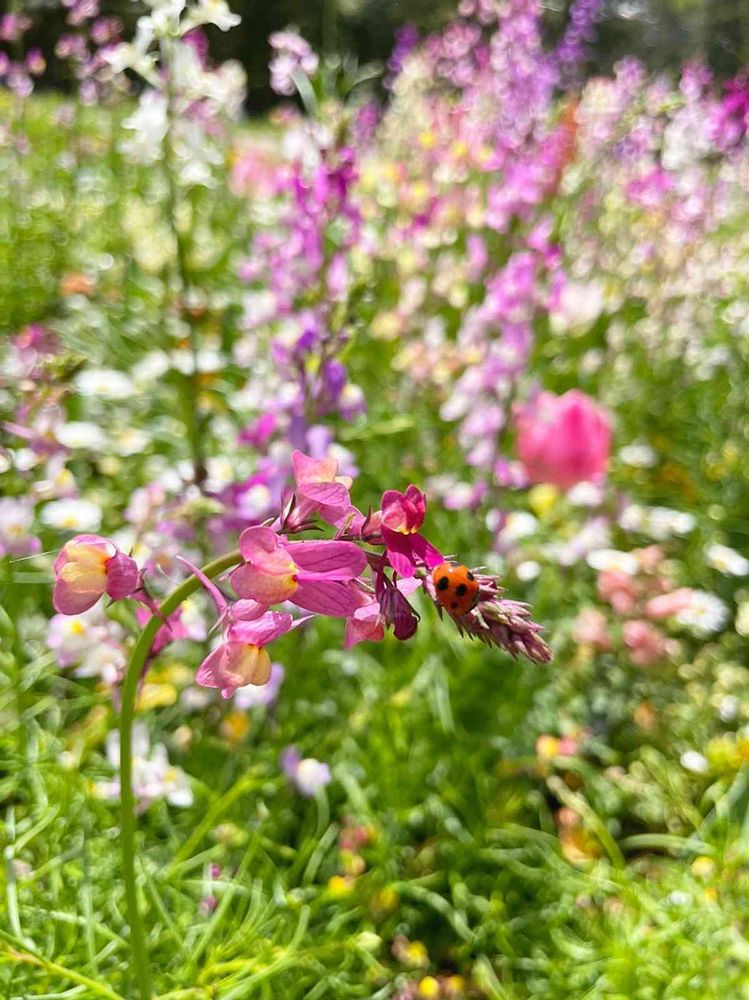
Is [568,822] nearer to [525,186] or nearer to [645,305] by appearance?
[525,186]

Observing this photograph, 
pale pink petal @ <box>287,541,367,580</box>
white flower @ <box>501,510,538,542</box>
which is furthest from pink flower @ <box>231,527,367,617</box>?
white flower @ <box>501,510,538,542</box>

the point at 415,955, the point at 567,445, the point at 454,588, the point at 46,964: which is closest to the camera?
the point at 454,588

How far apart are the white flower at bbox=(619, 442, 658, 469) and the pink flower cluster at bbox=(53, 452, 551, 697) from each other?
6.83 ft

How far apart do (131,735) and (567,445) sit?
1.15 metres

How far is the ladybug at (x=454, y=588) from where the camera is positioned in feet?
1.64

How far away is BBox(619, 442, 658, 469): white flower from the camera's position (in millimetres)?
2508

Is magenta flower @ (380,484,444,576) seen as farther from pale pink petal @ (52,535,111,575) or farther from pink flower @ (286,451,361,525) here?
pale pink petal @ (52,535,111,575)

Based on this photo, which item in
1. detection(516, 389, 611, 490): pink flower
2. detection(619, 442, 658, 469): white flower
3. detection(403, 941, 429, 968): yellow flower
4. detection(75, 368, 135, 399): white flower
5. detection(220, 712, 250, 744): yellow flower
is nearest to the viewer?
detection(403, 941, 429, 968): yellow flower

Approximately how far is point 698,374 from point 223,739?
2.13 meters

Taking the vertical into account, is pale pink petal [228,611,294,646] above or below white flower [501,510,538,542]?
above

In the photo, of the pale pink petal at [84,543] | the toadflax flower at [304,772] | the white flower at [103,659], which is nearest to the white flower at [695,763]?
the toadflax flower at [304,772]

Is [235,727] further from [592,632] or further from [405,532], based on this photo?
[405,532]

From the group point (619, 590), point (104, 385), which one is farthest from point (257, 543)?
point (104, 385)

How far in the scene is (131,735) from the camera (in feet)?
2.19
